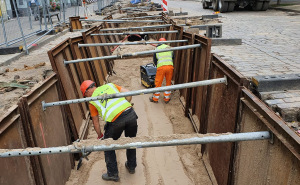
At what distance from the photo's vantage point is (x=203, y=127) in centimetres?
517

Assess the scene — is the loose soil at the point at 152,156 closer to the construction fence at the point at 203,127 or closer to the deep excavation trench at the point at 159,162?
the deep excavation trench at the point at 159,162

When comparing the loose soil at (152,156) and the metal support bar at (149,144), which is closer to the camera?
the metal support bar at (149,144)

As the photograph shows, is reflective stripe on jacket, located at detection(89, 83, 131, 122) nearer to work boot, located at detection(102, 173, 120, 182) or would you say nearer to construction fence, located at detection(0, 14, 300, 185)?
construction fence, located at detection(0, 14, 300, 185)

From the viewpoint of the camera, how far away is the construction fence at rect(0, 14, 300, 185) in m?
2.60

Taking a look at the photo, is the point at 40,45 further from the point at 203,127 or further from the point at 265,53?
the point at 265,53

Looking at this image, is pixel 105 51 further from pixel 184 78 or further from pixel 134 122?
pixel 134 122

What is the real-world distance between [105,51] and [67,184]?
7.26 m

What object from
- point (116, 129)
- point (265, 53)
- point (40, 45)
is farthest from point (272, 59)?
point (40, 45)

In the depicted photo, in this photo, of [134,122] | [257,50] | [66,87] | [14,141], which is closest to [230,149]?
[134,122]

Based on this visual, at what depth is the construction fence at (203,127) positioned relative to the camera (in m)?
2.60

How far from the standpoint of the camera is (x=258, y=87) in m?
3.97

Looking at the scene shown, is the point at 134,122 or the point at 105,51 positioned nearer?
the point at 134,122

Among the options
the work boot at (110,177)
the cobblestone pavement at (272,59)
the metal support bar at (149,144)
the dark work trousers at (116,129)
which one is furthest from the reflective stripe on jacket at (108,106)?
the cobblestone pavement at (272,59)

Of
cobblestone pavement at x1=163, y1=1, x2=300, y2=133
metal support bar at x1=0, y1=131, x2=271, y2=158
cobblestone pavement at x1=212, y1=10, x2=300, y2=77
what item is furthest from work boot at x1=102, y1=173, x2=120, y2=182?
cobblestone pavement at x1=212, y1=10, x2=300, y2=77
